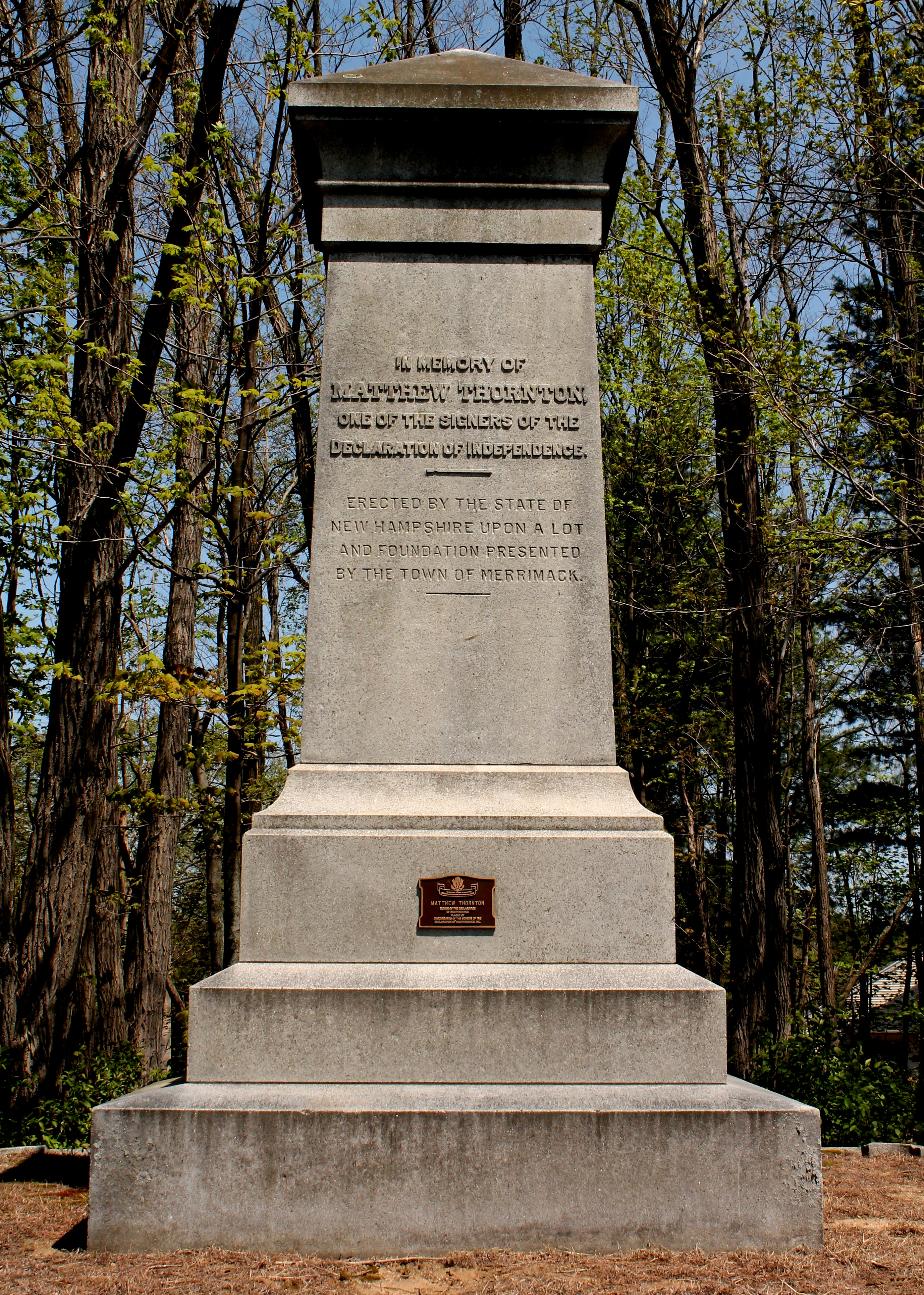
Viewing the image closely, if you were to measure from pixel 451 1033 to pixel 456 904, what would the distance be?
1.87ft

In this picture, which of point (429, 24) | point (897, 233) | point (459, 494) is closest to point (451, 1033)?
point (459, 494)

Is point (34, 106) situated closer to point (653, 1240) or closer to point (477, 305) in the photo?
point (477, 305)

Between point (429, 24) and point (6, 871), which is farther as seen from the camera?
point (429, 24)

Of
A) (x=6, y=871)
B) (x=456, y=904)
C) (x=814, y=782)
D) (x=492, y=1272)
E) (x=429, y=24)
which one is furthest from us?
(x=814, y=782)

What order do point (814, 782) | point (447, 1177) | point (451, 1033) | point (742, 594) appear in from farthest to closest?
1. point (814, 782)
2. point (742, 594)
3. point (451, 1033)
4. point (447, 1177)

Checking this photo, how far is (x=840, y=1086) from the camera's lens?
9781 millimetres

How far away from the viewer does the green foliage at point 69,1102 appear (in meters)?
8.67

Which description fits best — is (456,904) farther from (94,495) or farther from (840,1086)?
(94,495)

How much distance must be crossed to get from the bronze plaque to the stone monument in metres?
0.01

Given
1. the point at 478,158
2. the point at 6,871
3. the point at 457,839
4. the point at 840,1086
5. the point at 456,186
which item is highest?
the point at 478,158

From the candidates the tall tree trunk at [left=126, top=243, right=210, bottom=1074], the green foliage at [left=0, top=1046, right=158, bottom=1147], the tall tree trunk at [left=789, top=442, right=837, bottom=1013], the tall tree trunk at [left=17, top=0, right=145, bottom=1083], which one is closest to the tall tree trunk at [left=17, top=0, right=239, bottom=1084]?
the tall tree trunk at [left=17, top=0, right=145, bottom=1083]

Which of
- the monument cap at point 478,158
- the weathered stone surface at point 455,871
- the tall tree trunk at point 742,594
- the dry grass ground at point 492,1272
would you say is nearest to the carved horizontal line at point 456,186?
the monument cap at point 478,158

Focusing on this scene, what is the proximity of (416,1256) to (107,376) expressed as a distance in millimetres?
9398

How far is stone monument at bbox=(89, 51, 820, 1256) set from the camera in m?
4.91
